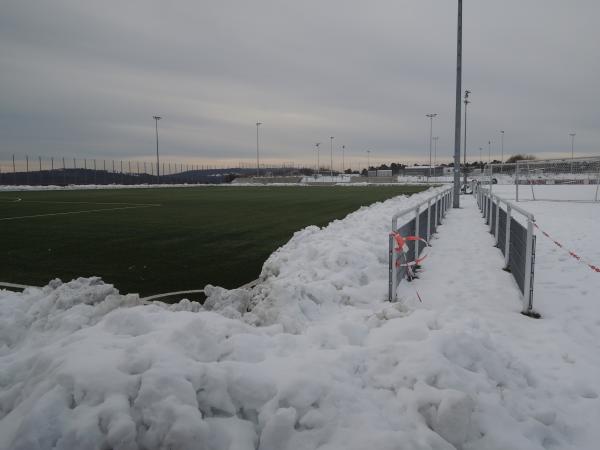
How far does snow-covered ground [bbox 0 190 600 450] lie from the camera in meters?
2.49

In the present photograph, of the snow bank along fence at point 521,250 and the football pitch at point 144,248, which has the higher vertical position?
the snow bank along fence at point 521,250

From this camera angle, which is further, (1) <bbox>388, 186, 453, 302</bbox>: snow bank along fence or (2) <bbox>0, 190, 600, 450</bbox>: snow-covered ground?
(1) <bbox>388, 186, 453, 302</bbox>: snow bank along fence

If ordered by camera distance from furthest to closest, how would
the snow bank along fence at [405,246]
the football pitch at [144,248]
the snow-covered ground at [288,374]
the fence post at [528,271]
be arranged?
the football pitch at [144,248], the snow bank along fence at [405,246], the fence post at [528,271], the snow-covered ground at [288,374]

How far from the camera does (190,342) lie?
3.28 m

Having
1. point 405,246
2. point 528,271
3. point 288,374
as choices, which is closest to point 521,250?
point 528,271

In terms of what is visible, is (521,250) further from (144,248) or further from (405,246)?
(144,248)

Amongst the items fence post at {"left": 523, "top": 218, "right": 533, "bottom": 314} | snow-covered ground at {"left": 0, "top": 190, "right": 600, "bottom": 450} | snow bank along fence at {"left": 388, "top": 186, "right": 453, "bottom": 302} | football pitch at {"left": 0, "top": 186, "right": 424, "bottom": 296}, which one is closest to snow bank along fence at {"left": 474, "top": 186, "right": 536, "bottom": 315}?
fence post at {"left": 523, "top": 218, "right": 533, "bottom": 314}

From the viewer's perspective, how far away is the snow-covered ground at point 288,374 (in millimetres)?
2490

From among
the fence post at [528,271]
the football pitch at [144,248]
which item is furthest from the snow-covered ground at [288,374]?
the football pitch at [144,248]

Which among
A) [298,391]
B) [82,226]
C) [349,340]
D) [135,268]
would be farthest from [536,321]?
[82,226]

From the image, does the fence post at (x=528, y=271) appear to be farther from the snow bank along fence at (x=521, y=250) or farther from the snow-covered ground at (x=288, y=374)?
the snow-covered ground at (x=288, y=374)

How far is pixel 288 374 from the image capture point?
3006 millimetres

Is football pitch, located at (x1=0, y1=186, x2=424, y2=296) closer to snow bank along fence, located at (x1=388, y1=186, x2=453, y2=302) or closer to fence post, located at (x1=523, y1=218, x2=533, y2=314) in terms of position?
snow bank along fence, located at (x1=388, y1=186, x2=453, y2=302)

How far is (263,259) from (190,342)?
5308mm
